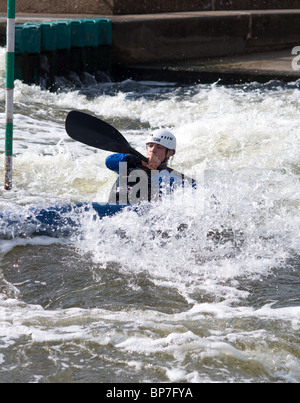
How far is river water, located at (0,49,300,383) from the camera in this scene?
325 cm

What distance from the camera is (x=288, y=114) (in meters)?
8.82

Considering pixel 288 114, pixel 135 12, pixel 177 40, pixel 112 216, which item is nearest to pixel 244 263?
pixel 112 216

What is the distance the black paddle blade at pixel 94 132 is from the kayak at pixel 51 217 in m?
0.63

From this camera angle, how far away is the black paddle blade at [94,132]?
5246 millimetres

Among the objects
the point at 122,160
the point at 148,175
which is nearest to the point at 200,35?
the point at 122,160

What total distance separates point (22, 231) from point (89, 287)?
2.94 feet

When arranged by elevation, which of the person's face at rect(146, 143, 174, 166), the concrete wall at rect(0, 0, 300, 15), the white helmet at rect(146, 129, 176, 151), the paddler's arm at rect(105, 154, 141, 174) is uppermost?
the concrete wall at rect(0, 0, 300, 15)

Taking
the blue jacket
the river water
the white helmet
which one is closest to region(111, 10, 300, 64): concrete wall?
the river water

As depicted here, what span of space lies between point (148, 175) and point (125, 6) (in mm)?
7828

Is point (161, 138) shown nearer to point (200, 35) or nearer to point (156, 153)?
point (156, 153)

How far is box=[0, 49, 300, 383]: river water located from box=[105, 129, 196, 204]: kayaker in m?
0.13

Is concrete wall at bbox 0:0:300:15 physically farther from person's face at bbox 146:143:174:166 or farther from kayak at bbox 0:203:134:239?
kayak at bbox 0:203:134:239

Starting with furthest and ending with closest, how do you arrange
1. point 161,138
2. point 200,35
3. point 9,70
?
1. point 200,35
2. point 9,70
3. point 161,138

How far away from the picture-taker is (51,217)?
4.75 meters
